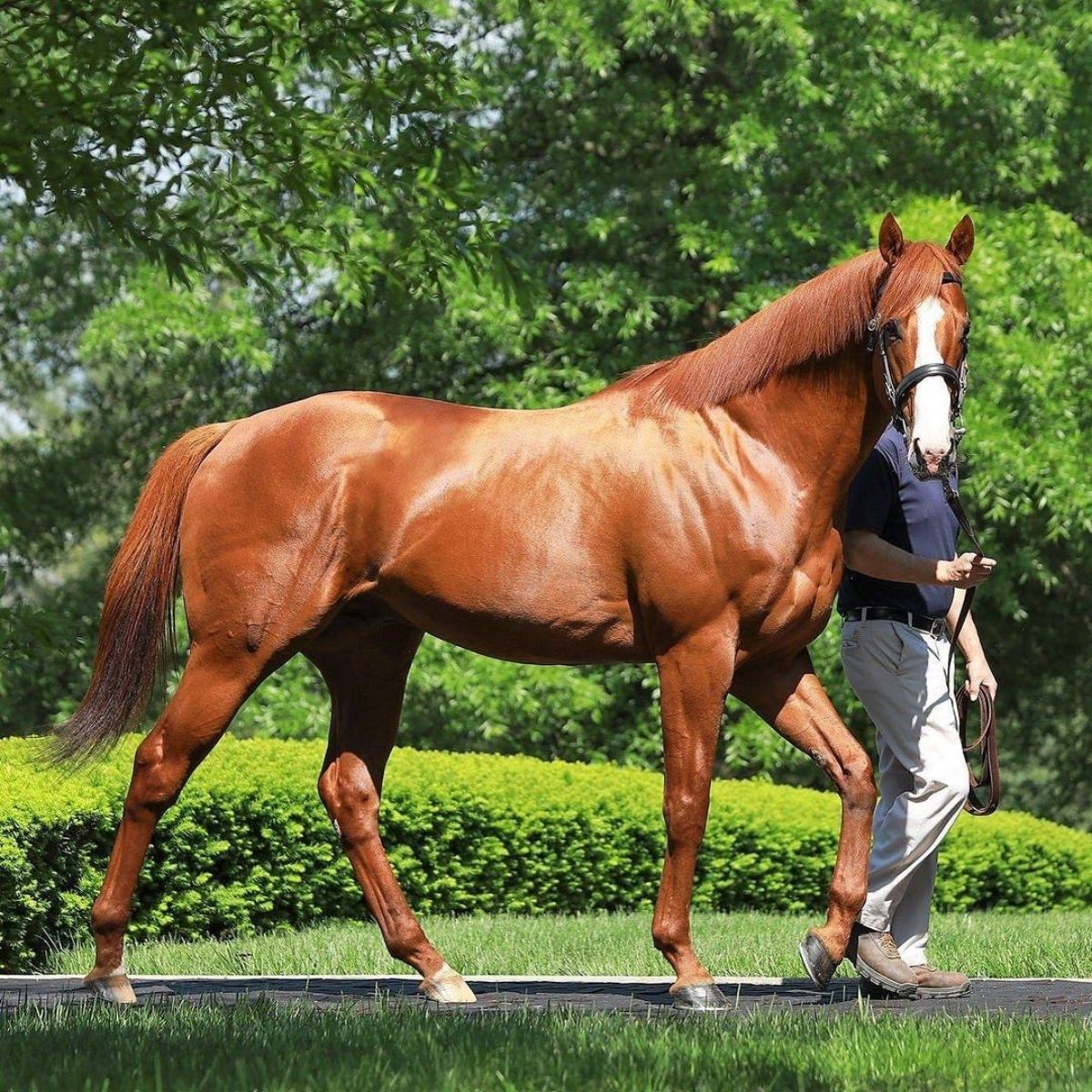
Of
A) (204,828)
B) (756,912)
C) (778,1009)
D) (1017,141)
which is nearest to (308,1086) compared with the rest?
(778,1009)

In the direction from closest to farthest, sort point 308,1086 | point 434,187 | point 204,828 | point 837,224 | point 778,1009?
point 308,1086
point 778,1009
point 434,187
point 204,828
point 837,224

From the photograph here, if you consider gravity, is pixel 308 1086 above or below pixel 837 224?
below

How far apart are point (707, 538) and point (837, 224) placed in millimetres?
10730

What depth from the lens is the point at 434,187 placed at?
28.9ft

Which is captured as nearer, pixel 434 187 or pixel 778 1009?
pixel 778 1009

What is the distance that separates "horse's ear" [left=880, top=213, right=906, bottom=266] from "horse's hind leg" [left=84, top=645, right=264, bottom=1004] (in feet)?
8.95

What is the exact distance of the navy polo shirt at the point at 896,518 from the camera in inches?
248

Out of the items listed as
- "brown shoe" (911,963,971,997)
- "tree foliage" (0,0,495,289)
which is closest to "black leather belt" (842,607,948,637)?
"brown shoe" (911,963,971,997)

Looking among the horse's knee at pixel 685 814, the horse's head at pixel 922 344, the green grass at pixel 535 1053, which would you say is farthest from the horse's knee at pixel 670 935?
the horse's head at pixel 922 344

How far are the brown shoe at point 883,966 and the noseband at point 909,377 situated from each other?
189 centimetres

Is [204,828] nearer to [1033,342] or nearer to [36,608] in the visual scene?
[36,608]

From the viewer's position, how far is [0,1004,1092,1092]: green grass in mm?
4125

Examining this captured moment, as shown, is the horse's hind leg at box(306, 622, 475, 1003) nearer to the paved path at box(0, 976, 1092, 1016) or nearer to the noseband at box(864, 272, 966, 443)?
the paved path at box(0, 976, 1092, 1016)

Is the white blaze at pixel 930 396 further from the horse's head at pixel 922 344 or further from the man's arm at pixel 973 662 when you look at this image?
the man's arm at pixel 973 662
